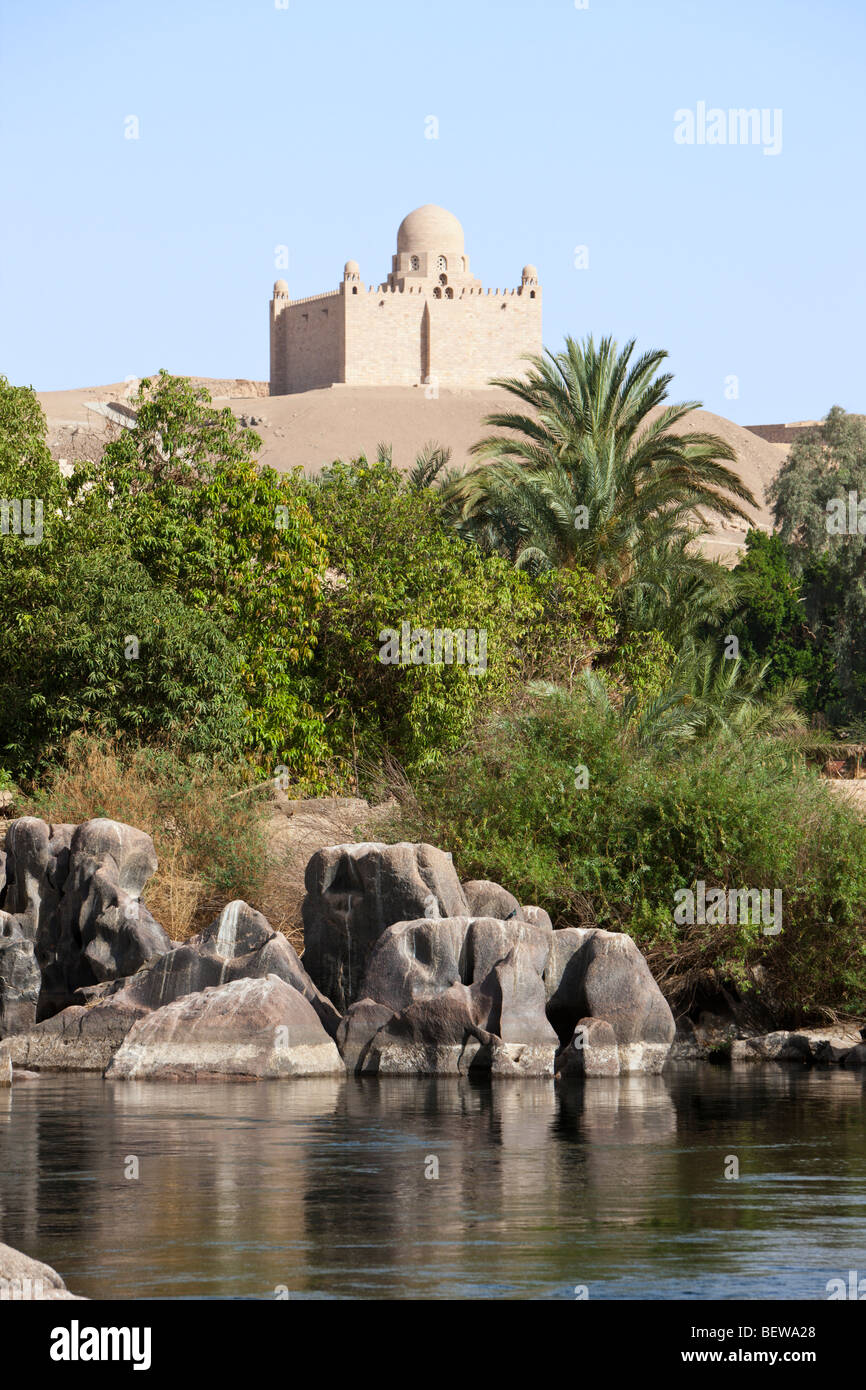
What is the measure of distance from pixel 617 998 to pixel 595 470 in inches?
516

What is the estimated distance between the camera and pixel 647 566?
30.9 meters

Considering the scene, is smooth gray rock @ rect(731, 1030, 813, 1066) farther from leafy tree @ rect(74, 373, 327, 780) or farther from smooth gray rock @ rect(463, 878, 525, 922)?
leafy tree @ rect(74, 373, 327, 780)

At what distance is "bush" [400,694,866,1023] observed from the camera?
69.3 feet

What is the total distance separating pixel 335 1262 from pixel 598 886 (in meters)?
12.9

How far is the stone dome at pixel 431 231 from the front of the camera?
10969cm

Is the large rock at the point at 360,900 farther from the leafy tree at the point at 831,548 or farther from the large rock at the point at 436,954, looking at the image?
the leafy tree at the point at 831,548

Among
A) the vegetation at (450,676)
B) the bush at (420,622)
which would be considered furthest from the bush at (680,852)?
the bush at (420,622)

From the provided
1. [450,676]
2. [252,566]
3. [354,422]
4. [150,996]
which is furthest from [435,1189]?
[354,422]

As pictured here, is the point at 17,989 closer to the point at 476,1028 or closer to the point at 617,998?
the point at 476,1028

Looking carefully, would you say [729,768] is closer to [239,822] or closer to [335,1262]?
[239,822]

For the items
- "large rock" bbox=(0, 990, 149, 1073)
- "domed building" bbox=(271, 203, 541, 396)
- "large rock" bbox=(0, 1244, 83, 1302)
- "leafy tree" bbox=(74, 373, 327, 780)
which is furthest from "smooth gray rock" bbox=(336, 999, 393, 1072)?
"domed building" bbox=(271, 203, 541, 396)

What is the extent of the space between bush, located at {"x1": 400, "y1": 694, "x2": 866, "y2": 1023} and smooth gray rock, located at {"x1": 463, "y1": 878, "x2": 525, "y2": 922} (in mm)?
897

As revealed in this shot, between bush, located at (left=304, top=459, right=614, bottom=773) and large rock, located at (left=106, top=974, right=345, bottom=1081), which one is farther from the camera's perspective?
bush, located at (left=304, top=459, right=614, bottom=773)

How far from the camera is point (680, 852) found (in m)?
21.7
